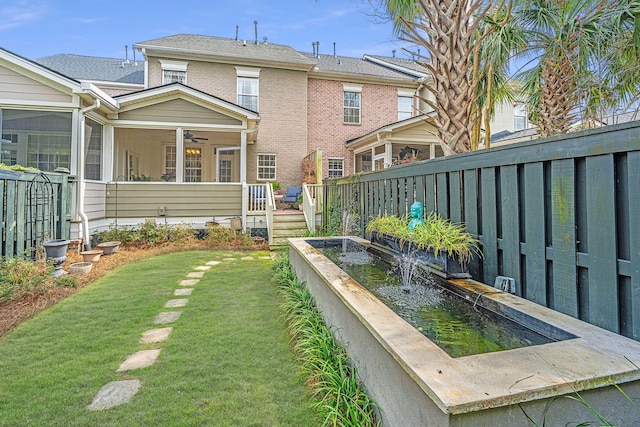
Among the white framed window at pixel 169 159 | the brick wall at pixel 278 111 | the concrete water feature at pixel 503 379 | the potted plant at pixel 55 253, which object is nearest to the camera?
the concrete water feature at pixel 503 379

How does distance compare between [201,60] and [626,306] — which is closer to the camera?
[626,306]

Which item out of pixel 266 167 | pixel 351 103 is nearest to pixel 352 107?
pixel 351 103

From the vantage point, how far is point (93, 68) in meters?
14.6

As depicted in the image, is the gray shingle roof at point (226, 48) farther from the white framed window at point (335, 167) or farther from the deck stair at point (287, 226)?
the deck stair at point (287, 226)

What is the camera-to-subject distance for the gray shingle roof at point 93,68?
45.2ft

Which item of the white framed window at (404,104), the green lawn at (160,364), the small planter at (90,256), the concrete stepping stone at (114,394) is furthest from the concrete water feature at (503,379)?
the white framed window at (404,104)

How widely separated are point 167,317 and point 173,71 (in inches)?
450

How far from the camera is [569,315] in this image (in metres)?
2.03

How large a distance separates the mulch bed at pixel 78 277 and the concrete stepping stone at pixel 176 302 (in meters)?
1.44

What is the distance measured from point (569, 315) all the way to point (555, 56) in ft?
20.7

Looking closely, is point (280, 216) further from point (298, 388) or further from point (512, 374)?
point (512, 374)

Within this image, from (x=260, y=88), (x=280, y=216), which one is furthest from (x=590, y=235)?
(x=260, y=88)

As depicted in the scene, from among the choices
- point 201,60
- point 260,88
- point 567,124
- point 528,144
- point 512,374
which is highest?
point 201,60

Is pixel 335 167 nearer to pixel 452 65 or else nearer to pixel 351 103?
pixel 351 103
